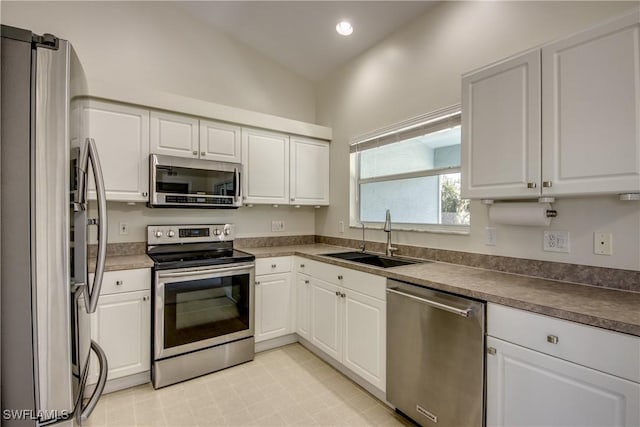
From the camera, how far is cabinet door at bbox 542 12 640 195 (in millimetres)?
1268

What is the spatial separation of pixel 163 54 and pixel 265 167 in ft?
4.56

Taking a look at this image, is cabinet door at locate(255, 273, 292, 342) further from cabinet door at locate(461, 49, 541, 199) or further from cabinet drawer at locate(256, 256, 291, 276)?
cabinet door at locate(461, 49, 541, 199)

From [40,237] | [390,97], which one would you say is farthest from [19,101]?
[390,97]

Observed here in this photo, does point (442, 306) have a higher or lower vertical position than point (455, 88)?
lower

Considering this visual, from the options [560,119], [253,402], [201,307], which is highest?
[560,119]

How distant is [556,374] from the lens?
1.24m

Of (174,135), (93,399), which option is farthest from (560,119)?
(174,135)

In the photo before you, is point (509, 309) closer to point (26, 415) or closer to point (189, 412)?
point (26, 415)

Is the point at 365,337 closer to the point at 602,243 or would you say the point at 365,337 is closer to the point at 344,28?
the point at 602,243

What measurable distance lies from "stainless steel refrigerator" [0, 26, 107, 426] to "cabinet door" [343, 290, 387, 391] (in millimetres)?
1608

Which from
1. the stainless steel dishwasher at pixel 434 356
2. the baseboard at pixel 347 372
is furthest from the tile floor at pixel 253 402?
the stainless steel dishwasher at pixel 434 356

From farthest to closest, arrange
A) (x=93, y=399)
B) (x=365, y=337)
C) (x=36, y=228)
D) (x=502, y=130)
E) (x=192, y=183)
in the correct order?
(x=192, y=183) → (x=365, y=337) → (x=502, y=130) → (x=93, y=399) → (x=36, y=228)

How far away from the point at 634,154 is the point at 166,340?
114 inches

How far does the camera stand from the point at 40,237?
876mm
